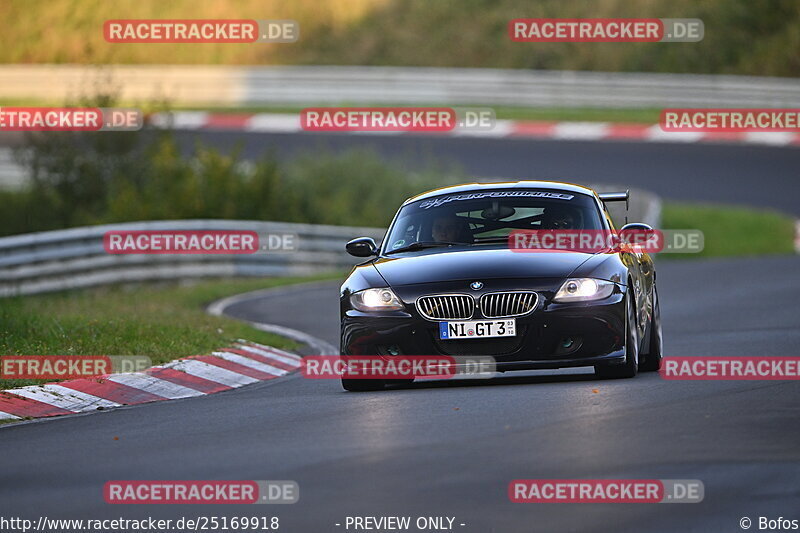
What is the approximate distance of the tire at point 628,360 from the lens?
11602 millimetres

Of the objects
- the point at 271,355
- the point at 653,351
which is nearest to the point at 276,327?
the point at 271,355

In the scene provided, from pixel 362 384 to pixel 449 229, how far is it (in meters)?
1.42

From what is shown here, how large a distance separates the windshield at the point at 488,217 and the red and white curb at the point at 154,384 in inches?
72.7

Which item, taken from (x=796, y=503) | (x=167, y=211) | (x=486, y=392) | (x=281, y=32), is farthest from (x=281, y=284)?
(x=281, y=32)

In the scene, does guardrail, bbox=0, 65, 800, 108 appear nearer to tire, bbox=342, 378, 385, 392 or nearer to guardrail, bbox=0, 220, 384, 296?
guardrail, bbox=0, 220, 384, 296

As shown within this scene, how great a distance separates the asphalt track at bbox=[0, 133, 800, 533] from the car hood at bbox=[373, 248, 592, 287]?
30.1 inches

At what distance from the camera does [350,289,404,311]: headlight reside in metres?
11.5

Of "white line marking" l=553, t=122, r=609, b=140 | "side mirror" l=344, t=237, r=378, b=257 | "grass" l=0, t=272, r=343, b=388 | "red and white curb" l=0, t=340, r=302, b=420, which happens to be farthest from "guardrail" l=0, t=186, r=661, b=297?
"side mirror" l=344, t=237, r=378, b=257

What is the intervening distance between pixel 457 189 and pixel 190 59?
133 feet

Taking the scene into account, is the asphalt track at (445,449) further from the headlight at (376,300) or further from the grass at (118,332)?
the grass at (118,332)

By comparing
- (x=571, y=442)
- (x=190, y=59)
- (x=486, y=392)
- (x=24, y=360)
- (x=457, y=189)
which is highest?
(x=190, y=59)

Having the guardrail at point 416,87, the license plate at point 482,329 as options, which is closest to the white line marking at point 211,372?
the license plate at point 482,329

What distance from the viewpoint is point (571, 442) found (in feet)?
28.6

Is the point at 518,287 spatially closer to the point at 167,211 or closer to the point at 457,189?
the point at 457,189
